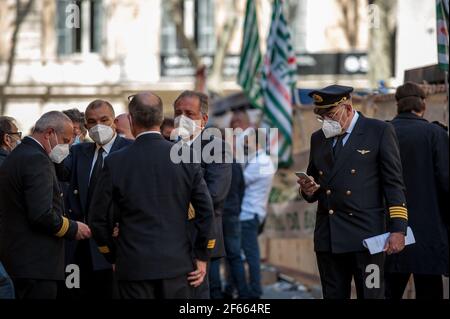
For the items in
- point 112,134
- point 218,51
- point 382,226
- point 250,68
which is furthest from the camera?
point 218,51

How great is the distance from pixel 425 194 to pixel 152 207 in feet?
10.1

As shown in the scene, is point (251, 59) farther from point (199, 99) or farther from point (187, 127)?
point (187, 127)

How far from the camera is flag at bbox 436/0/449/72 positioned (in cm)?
1104

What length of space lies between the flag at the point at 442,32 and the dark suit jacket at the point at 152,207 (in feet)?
11.7

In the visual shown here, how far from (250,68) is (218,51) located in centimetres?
2338

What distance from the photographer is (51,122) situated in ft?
30.4

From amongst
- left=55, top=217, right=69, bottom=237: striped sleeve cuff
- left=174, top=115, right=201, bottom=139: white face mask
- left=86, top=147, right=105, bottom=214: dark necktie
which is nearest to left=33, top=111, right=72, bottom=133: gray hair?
left=55, top=217, right=69, bottom=237: striped sleeve cuff

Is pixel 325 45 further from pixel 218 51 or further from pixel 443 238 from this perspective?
pixel 443 238

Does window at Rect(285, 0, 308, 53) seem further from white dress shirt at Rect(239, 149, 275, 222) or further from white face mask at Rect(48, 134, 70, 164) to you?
white face mask at Rect(48, 134, 70, 164)

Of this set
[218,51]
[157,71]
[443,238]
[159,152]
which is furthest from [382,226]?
[157,71]

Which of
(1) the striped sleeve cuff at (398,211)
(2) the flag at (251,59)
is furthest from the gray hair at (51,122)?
(2) the flag at (251,59)

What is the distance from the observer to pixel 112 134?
10383 millimetres

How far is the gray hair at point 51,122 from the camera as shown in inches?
363

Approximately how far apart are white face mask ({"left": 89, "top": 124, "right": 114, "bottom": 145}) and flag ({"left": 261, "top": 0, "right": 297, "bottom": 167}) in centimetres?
867
